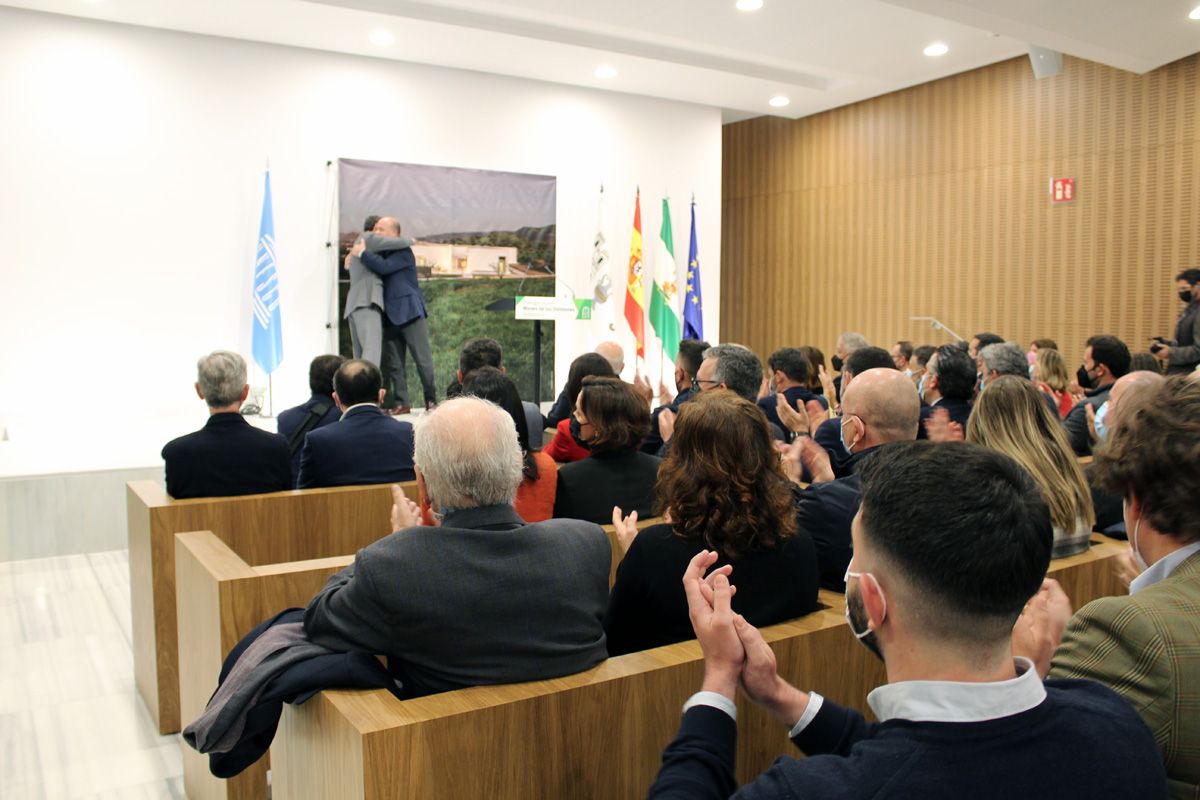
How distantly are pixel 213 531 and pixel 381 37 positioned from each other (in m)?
6.15

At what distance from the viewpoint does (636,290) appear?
1034cm

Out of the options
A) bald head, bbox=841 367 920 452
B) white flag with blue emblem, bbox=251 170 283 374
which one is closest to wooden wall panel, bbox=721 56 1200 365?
white flag with blue emblem, bbox=251 170 283 374

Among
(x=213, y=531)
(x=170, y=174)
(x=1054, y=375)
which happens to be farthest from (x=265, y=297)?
(x=1054, y=375)

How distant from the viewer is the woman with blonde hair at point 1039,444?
2.82 metres

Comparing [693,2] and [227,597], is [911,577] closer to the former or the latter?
[227,597]

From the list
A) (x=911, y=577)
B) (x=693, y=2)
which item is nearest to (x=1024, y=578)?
(x=911, y=577)

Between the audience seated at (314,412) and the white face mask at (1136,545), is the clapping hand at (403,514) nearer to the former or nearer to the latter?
the white face mask at (1136,545)

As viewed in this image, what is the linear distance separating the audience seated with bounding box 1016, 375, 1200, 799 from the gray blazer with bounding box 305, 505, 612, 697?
853 mm

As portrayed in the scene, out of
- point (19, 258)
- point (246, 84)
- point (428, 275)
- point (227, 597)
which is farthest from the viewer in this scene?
point (428, 275)

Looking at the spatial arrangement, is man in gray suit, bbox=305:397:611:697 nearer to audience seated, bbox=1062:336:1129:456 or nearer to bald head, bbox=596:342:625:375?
audience seated, bbox=1062:336:1129:456

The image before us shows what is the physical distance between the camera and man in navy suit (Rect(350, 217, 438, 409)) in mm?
8469

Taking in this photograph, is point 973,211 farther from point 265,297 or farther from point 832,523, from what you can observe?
point 832,523

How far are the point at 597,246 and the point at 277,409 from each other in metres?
3.75

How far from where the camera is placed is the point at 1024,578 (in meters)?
1.12
